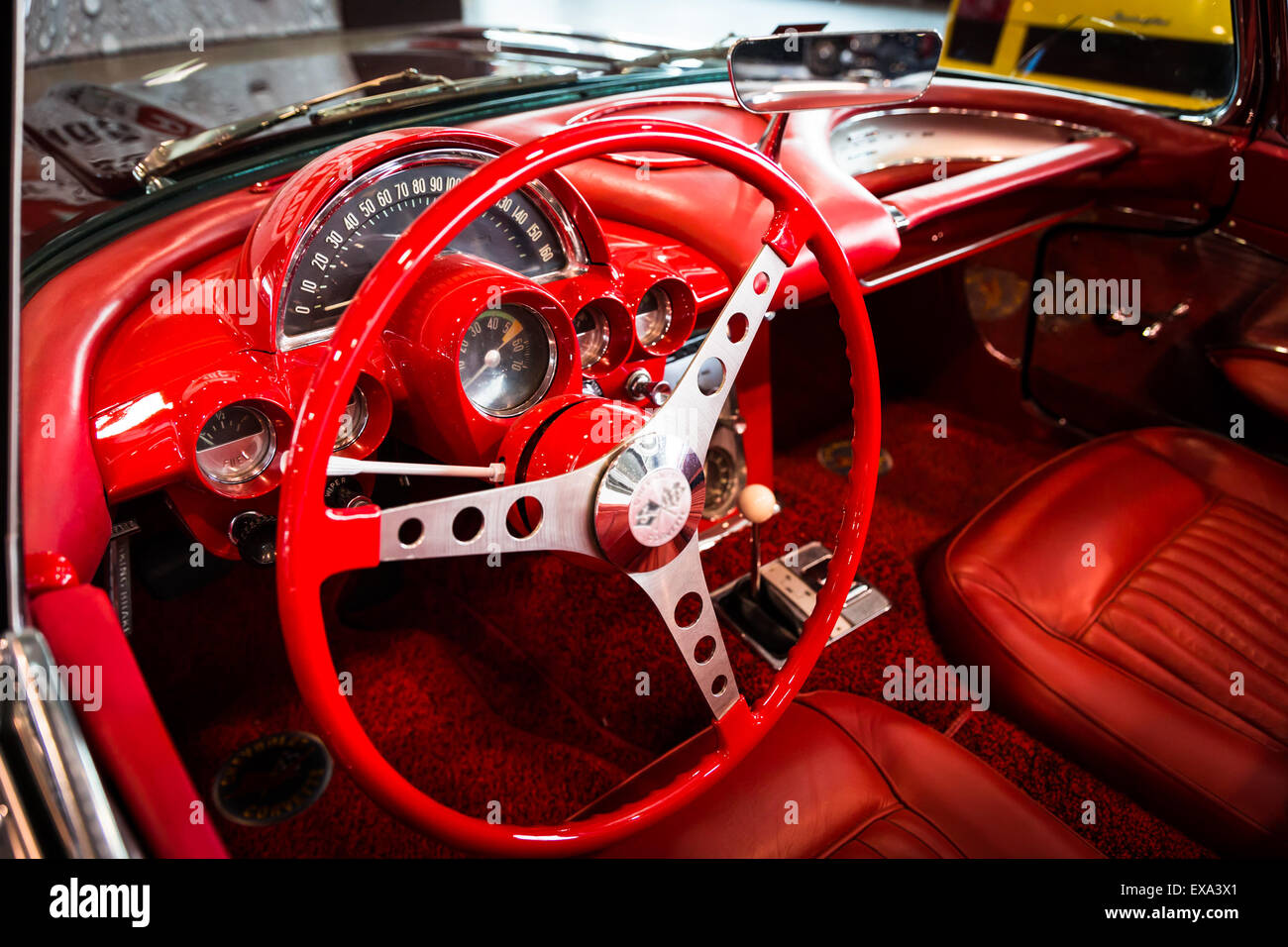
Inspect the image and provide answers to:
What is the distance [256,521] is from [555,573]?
2.51 ft

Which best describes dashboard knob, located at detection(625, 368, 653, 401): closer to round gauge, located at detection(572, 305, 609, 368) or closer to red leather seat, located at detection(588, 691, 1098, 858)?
round gauge, located at detection(572, 305, 609, 368)

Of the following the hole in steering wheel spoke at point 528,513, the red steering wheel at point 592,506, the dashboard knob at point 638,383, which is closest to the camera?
the red steering wheel at point 592,506

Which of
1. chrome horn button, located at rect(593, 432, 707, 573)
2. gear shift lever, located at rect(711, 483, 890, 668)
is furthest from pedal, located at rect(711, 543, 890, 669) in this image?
chrome horn button, located at rect(593, 432, 707, 573)

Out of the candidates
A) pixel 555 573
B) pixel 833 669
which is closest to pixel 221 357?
pixel 555 573

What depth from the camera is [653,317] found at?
126 cm

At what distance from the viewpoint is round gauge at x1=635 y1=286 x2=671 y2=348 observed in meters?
1.24

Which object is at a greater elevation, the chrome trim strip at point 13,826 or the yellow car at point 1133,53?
the yellow car at point 1133,53

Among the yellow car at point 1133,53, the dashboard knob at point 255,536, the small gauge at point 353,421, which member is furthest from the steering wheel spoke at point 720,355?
the yellow car at point 1133,53

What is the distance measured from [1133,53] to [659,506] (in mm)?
1770

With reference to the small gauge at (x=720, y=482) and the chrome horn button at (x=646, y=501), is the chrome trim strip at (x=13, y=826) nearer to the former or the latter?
the chrome horn button at (x=646, y=501)

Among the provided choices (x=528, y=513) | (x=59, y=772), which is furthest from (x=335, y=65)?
(x=59, y=772)

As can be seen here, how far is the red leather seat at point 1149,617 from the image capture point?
1.08 m

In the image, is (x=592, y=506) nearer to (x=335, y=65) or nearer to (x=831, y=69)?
(x=831, y=69)

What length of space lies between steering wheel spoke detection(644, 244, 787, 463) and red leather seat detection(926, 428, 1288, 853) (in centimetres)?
61
